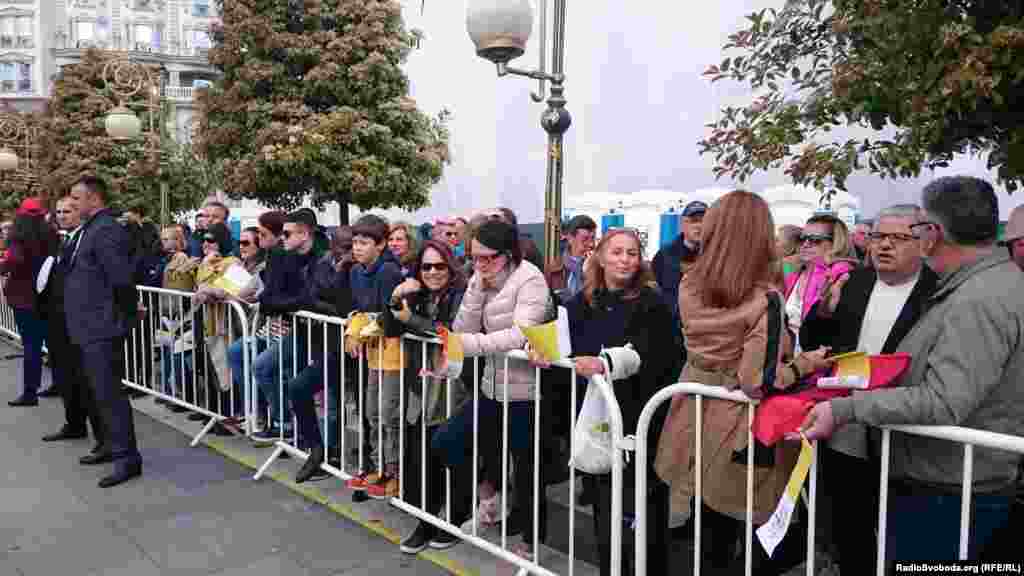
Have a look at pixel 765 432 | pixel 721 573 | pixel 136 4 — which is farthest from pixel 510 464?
pixel 136 4

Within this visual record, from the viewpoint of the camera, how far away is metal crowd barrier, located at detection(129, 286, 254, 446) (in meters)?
6.15

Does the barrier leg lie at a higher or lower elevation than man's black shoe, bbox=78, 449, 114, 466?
higher

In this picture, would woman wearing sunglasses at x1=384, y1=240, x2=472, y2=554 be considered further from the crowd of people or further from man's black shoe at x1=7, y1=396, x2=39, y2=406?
man's black shoe at x1=7, y1=396, x2=39, y2=406

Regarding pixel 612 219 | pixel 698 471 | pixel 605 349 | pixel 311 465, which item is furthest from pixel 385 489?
pixel 612 219

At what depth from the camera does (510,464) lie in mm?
4336

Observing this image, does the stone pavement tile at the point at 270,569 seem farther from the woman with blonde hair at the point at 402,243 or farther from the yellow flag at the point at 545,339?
the woman with blonde hair at the point at 402,243

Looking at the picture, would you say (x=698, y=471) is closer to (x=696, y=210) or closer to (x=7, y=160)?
(x=696, y=210)

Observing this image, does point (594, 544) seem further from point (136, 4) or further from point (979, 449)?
point (136, 4)

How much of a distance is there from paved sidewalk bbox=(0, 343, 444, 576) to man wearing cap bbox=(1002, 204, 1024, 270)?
3107 millimetres

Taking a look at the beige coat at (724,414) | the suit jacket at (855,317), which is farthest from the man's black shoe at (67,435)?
the suit jacket at (855,317)

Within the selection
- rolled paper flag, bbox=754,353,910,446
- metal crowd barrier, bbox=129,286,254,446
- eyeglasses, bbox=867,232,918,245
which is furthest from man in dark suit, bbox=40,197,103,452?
eyeglasses, bbox=867,232,918,245

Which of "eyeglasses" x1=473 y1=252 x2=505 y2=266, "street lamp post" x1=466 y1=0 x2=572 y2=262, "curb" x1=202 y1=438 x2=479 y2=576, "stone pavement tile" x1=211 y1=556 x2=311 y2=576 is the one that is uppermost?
"street lamp post" x1=466 y1=0 x2=572 y2=262

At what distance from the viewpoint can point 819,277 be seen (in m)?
3.82

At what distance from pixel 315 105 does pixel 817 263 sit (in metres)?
14.9
